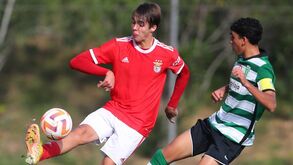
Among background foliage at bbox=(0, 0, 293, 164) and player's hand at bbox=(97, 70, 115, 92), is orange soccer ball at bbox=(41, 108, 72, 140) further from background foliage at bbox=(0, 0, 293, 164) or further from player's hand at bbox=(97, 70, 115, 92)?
background foliage at bbox=(0, 0, 293, 164)

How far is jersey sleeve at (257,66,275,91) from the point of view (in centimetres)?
654

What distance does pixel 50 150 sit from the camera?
6.93 metres

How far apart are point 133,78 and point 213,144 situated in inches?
38.2

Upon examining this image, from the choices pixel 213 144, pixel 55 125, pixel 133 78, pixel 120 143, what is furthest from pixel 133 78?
pixel 213 144

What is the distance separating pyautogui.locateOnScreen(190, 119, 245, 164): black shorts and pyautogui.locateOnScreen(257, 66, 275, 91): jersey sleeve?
0.66 metres

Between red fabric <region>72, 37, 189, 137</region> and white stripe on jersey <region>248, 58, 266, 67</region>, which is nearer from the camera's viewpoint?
white stripe on jersey <region>248, 58, 266, 67</region>

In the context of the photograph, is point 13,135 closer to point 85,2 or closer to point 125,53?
point 85,2

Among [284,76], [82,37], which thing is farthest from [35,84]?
[284,76]

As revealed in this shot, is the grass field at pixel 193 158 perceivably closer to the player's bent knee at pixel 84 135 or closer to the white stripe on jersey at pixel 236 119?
the player's bent knee at pixel 84 135

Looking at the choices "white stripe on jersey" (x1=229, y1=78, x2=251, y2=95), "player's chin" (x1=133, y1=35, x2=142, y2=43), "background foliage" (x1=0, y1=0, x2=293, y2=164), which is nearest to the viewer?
"white stripe on jersey" (x1=229, y1=78, x2=251, y2=95)

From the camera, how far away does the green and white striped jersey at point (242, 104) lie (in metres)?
6.70

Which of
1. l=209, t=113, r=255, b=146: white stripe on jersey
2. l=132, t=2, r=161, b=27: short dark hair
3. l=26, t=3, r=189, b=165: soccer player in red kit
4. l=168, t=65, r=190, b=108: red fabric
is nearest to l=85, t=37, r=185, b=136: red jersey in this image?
l=26, t=3, r=189, b=165: soccer player in red kit

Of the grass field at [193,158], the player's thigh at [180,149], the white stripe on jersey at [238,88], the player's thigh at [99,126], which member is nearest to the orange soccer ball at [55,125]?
the player's thigh at [99,126]

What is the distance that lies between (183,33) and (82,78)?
8.75 ft
